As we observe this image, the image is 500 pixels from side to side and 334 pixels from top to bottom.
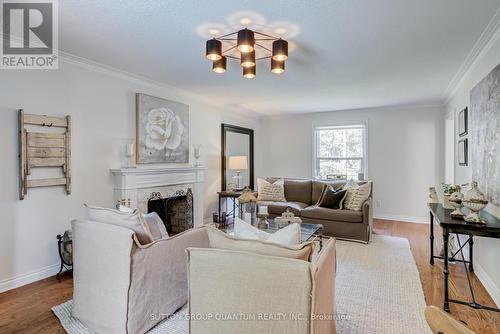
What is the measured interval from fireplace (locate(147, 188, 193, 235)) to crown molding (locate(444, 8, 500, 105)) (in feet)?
13.2

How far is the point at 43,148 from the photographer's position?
2.78 metres

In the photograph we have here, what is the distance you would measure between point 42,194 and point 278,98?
3746 mm

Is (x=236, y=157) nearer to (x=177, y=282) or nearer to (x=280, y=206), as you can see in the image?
(x=280, y=206)

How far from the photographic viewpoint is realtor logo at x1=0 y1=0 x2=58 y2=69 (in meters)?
2.12

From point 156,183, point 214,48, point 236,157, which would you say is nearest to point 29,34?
point 214,48

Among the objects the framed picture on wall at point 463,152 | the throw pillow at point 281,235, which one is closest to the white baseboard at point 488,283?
the framed picture on wall at point 463,152

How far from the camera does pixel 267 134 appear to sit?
718cm

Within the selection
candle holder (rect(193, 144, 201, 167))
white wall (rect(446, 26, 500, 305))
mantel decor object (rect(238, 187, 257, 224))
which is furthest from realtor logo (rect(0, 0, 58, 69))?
white wall (rect(446, 26, 500, 305))

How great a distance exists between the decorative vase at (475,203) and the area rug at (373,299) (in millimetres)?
822

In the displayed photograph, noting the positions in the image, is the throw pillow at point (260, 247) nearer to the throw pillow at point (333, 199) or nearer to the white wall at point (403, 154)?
the throw pillow at point (333, 199)

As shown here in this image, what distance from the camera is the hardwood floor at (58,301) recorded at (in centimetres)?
206

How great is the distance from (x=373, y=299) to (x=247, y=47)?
2443 millimetres

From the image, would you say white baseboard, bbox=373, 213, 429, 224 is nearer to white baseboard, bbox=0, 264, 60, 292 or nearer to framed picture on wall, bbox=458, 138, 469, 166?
framed picture on wall, bbox=458, 138, 469, 166

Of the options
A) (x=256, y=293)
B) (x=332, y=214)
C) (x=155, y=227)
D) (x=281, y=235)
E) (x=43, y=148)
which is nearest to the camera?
(x=256, y=293)
